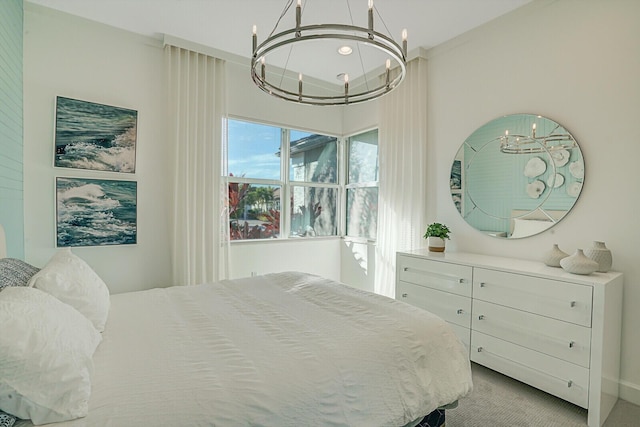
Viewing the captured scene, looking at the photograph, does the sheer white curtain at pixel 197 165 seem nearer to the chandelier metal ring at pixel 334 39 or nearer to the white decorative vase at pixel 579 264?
the chandelier metal ring at pixel 334 39

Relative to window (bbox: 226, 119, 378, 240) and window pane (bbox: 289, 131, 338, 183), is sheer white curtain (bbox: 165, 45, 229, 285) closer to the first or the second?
window (bbox: 226, 119, 378, 240)

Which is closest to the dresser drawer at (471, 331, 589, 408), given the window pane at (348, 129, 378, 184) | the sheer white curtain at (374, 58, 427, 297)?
the sheer white curtain at (374, 58, 427, 297)

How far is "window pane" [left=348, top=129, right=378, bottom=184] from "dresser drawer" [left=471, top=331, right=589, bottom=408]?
229 centimetres

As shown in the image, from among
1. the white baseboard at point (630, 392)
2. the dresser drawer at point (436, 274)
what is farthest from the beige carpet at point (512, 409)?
the dresser drawer at point (436, 274)

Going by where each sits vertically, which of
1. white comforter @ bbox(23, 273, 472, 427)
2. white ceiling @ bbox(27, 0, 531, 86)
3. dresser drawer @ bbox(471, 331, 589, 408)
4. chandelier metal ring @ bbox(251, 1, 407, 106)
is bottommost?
dresser drawer @ bbox(471, 331, 589, 408)

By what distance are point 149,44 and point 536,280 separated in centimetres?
385

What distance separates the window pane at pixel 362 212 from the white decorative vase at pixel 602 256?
7.33ft

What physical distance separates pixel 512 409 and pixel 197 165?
3274 mm

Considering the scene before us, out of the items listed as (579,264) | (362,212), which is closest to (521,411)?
(579,264)

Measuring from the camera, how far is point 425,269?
279 cm

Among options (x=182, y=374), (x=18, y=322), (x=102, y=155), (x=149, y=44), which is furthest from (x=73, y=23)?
(x=182, y=374)

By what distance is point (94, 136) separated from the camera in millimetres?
2873

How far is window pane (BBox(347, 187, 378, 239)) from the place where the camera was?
4168mm

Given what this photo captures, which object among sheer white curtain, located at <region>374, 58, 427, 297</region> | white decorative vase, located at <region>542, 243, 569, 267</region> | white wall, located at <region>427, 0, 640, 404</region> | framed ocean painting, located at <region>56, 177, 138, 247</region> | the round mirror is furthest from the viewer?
sheer white curtain, located at <region>374, 58, 427, 297</region>
